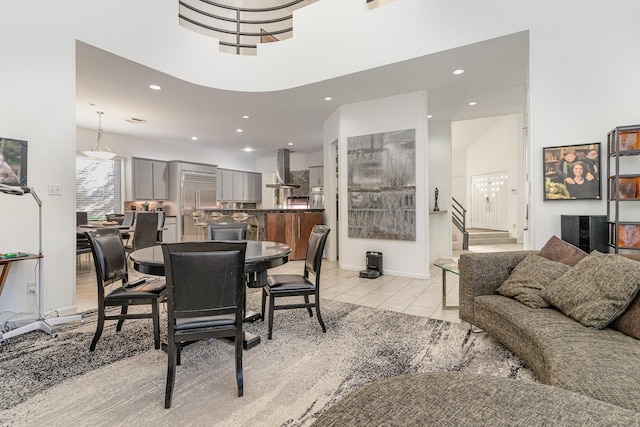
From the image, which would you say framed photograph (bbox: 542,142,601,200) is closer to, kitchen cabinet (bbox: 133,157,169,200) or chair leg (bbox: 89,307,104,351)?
chair leg (bbox: 89,307,104,351)

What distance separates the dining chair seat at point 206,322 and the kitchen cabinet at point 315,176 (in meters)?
7.61

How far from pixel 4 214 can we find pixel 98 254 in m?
1.33

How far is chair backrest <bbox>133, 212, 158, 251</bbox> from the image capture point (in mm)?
4887

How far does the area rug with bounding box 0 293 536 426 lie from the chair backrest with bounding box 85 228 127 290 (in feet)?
1.71

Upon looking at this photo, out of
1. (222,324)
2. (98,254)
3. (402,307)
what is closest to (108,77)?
(98,254)

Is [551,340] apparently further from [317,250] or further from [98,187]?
[98,187]

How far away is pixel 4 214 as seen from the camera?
9.51 feet

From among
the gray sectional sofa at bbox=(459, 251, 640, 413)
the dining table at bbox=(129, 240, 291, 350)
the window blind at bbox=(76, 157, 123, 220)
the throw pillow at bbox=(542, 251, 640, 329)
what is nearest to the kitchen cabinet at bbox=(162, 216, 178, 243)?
the window blind at bbox=(76, 157, 123, 220)

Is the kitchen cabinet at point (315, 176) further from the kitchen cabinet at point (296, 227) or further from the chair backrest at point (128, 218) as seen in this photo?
the chair backrest at point (128, 218)

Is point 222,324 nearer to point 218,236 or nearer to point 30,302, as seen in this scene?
point 218,236

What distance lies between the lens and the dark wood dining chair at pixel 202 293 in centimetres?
175

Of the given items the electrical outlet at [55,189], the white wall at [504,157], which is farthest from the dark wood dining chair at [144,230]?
the white wall at [504,157]

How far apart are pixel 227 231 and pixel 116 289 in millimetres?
1293

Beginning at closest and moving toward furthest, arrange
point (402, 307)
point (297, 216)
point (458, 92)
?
point (402, 307) < point (458, 92) < point (297, 216)
